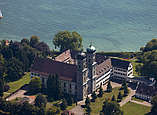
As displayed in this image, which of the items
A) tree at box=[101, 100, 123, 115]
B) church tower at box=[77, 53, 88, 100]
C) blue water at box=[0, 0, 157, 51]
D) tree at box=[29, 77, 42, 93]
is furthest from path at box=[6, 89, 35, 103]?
blue water at box=[0, 0, 157, 51]

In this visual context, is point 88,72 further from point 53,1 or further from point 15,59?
point 53,1

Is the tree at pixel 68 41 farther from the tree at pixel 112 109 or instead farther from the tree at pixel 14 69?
the tree at pixel 112 109

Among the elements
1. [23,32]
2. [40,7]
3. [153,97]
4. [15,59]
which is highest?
[40,7]

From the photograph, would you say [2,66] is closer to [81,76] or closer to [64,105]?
[81,76]

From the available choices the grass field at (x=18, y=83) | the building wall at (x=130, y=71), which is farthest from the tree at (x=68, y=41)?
the building wall at (x=130, y=71)

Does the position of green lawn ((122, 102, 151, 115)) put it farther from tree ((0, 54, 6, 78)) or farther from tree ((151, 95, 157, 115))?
tree ((0, 54, 6, 78))

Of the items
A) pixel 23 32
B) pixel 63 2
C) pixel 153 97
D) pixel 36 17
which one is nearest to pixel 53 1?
pixel 63 2
